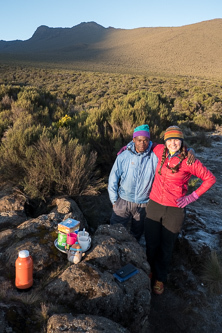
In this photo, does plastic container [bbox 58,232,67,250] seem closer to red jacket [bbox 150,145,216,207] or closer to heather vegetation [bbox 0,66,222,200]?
red jacket [bbox 150,145,216,207]

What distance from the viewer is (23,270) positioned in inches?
88.0

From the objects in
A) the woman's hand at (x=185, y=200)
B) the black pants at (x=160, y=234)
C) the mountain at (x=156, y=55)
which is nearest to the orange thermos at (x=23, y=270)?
the black pants at (x=160, y=234)

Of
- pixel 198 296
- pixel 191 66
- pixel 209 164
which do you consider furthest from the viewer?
pixel 191 66

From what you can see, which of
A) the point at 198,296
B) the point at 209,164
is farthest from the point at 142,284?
the point at 209,164

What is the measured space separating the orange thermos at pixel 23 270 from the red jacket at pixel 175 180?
5.37 ft

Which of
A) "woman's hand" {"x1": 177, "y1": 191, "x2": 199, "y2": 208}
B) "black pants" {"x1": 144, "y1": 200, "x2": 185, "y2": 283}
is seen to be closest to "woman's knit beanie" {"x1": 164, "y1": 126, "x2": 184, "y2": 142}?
"woman's hand" {"x1": 177, "y1": 191, "x2": 199, "y2": 208}

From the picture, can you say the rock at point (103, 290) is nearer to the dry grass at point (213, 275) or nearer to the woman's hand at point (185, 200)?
the woman's hand at point (185, 200)

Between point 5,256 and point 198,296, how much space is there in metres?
2.40

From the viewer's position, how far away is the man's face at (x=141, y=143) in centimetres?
337

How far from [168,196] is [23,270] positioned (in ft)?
5.69

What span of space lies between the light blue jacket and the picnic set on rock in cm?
100

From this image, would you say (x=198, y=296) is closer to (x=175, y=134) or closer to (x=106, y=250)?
(x=106, y=250)

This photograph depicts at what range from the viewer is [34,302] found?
7.19 feet

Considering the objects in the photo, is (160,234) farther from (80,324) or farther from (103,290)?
(80,324)
